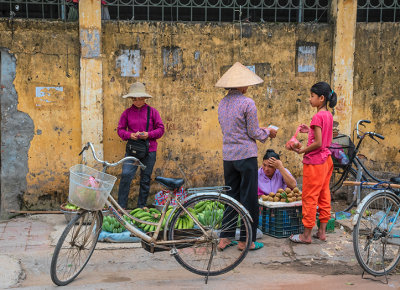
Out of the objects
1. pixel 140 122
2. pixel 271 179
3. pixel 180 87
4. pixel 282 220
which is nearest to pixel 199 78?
pixel 180 87

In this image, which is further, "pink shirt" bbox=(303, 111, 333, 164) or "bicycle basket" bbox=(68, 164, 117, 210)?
"pink shirt" bbox=(303, 111, 333, 164)

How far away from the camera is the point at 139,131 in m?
6.49

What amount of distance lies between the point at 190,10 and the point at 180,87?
5.91 ft

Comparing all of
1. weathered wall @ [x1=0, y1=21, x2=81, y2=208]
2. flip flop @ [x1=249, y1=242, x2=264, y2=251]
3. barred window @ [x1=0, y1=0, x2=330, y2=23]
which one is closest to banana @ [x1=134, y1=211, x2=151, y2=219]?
flip flop @ [x1=249, y1=242, x2=264, y2=251]

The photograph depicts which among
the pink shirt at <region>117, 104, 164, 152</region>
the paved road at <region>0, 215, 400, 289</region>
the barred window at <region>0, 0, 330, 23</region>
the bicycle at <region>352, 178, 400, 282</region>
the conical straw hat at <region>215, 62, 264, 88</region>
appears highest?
the barred window at <region>0, 0, 330, 23</region>

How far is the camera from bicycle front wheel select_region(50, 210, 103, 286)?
414cm

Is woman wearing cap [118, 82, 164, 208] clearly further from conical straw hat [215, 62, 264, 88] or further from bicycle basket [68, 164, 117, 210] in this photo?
bicycle basket [68, 164, 117, 210]

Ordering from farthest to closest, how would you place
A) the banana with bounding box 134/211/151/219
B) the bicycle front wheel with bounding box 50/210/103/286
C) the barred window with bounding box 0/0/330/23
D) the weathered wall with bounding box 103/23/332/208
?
the barred window with bounding box 0/0/330/23, the weathered wall with bounding box 103/23/332/208, the banana with bounding box 134/211/151/219, the bicycle front wheel with bounding box 50/210/103/286

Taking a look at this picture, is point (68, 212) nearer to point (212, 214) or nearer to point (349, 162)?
point (212, 214)

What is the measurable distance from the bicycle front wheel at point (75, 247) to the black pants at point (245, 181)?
52.6 inches

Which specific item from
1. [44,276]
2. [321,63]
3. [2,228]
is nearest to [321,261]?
[44,276]

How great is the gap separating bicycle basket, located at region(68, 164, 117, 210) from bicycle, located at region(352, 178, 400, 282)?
7.59ft

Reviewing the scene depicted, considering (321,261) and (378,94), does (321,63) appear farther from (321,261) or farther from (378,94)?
(321,261)

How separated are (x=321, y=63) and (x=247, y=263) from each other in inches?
143
